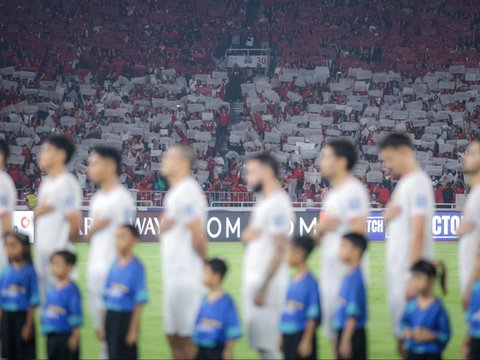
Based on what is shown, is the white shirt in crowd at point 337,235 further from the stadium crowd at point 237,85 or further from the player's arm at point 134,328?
the stadium crowd at point 237,85

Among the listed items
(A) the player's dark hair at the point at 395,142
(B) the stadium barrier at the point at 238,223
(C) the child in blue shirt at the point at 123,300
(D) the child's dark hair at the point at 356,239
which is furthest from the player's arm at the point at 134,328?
(B) the stadium barrier at the point at 238,223

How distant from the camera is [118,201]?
8977 mm

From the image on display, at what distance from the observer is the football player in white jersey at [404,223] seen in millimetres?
8172

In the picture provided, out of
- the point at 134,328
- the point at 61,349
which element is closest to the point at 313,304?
the point at 134,328

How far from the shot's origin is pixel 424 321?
7.89 metres

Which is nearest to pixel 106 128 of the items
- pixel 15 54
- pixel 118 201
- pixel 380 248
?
pixel 15 54

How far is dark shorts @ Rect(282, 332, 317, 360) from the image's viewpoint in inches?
322

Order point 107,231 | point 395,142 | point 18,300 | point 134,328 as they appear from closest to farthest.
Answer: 1. point 395,142
2. point 134,328
3. point 107,231
4. point 18,300

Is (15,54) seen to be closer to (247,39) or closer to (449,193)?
(247,39)

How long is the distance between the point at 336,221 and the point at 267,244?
56cm

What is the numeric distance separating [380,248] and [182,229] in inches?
664

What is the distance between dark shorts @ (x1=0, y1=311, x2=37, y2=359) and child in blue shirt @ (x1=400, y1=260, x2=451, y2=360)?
3.40 meters

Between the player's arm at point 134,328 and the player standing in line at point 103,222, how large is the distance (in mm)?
397

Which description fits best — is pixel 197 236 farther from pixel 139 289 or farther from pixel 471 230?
A: pixel 471 230
